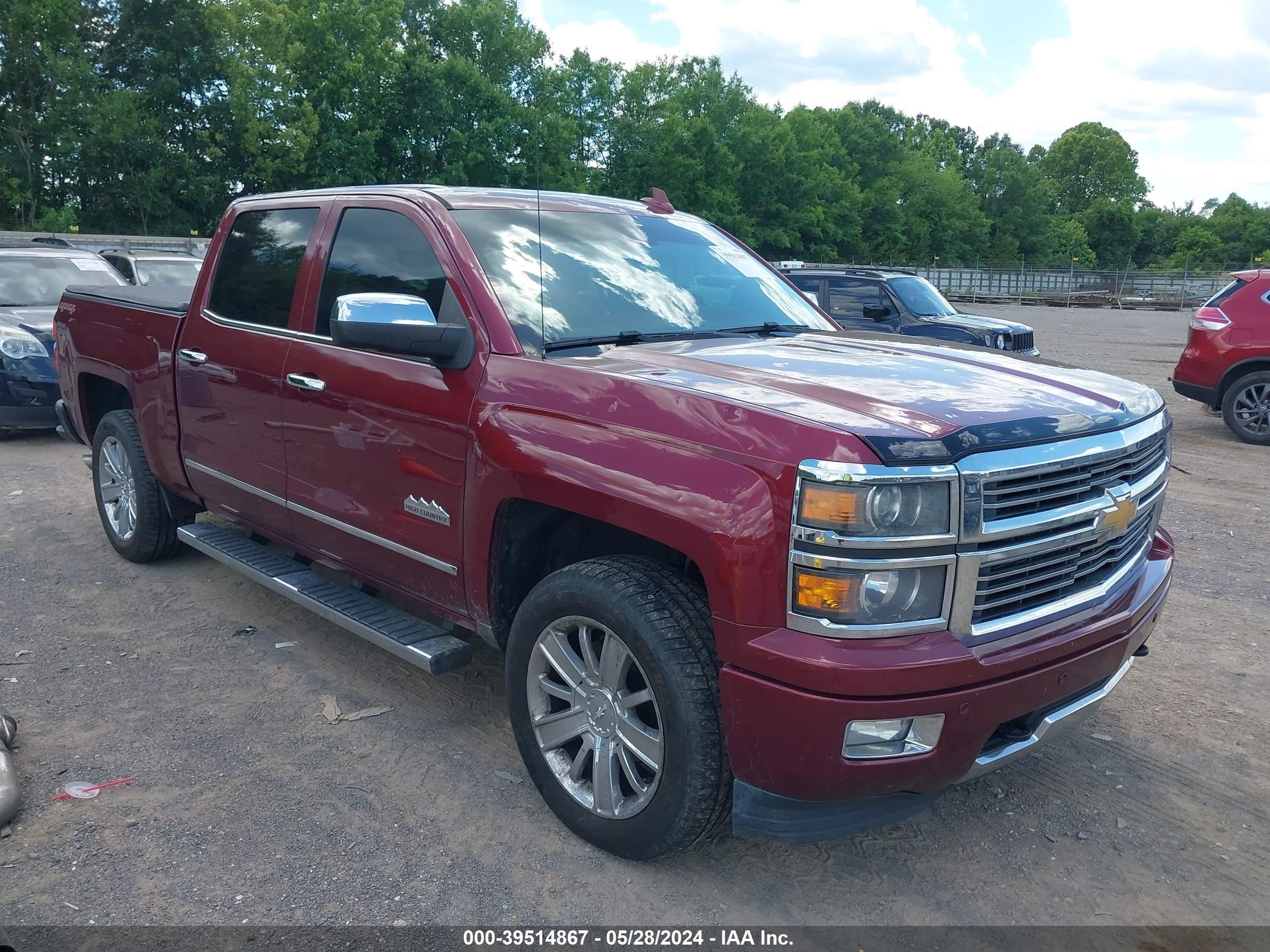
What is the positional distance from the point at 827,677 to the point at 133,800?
2.40m

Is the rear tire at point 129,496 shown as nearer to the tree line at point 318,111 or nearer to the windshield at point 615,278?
the windshield at point 615,278

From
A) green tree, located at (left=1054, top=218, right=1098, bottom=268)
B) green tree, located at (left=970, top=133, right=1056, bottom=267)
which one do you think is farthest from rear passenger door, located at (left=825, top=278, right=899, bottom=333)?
green tree, located at (left=1054, top=218, right=1098, bottom=268)

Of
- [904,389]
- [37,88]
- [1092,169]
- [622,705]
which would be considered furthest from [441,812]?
[1092,169]

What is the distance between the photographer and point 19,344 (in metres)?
9.36

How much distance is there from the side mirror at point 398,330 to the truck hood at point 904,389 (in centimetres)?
38

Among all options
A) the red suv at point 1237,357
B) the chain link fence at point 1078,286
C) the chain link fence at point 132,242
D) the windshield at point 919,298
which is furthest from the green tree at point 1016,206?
the red suv at point 1237,357

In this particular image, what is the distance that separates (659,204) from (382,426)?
179 centimetres

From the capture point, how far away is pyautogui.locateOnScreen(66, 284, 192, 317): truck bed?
5279 millimetres

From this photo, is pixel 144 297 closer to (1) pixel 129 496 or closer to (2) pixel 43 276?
(1) pixel 129 496

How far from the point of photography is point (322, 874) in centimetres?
303

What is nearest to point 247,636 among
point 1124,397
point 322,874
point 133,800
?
point 133,800

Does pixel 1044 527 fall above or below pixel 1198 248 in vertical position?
below

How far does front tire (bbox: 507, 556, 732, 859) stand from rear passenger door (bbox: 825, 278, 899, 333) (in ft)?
32.7

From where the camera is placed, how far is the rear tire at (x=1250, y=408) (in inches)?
409
